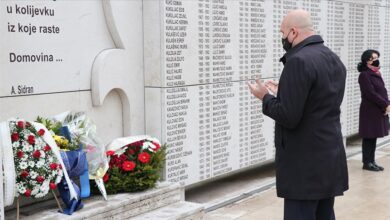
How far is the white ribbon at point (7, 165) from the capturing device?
3717mm

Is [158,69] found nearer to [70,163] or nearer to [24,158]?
[70,163]

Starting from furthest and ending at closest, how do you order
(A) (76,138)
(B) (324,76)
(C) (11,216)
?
(A) (76,138)
(C) (11,216)
(B) (324,76)

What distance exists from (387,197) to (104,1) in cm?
383

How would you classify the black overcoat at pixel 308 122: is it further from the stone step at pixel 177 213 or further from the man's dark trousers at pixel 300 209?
the stone step at pixel 177 213

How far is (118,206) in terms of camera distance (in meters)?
4.53

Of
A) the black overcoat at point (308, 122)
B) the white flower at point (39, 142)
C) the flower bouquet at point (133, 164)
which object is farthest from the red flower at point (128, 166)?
the black overcoat at point (308, 122)

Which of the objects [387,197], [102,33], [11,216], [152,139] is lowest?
[387,197]

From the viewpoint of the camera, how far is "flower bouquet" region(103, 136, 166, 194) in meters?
4.84

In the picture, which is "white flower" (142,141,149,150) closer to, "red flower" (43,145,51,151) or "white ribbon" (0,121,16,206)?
"red flower" (43,145,51,151)

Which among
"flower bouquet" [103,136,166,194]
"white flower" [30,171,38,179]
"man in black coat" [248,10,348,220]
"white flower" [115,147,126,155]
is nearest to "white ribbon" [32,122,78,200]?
"white flower" [30,171,38,179]

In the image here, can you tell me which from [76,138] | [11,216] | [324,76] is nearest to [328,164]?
[324,76]

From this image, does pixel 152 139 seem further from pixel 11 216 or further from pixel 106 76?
pixel 11 216

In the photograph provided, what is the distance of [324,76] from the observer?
11.8 feet

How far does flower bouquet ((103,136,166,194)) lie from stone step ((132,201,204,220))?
0.82 ft
